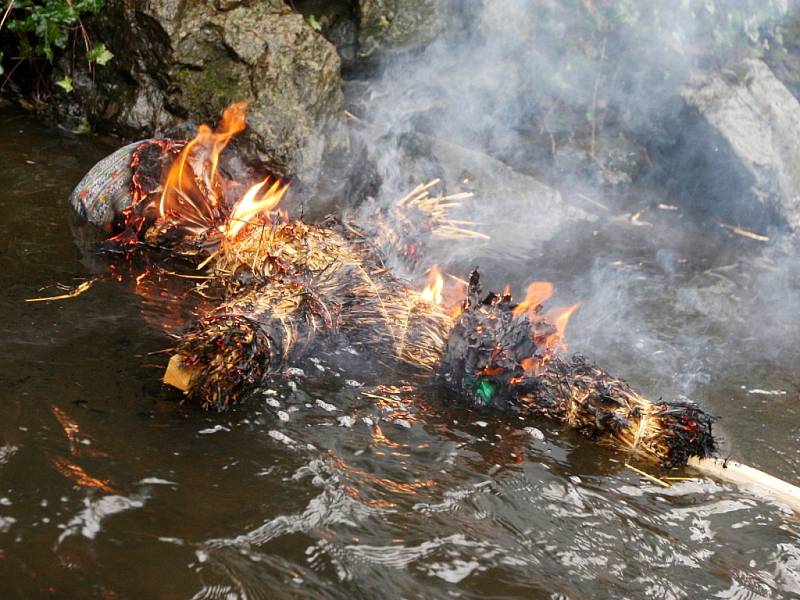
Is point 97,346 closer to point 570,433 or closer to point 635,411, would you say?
point 570,433

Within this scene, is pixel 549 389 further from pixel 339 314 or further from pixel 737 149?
pixel 737 149

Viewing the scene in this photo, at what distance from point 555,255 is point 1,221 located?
449cm

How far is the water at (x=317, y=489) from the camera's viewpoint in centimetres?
303

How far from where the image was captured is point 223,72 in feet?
24.7

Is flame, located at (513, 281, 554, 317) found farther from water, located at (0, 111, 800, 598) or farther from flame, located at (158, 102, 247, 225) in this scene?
flame, located at (158, 102, 247, 225)

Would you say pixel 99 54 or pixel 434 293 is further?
pixel 99 54

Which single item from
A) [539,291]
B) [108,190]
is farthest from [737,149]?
[108,190]

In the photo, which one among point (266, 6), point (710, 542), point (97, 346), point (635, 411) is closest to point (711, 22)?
point (266, 6)

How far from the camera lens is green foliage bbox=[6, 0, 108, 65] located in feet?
24.9

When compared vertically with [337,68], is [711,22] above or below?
above

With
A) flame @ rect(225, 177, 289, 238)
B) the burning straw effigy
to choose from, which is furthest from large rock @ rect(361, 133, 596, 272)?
flame @ rect(225, 177, 289, 238)

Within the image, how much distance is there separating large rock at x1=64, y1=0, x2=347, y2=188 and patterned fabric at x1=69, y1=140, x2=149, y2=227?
183cm

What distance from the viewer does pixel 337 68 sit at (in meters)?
7.85

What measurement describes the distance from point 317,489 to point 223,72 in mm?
5109
